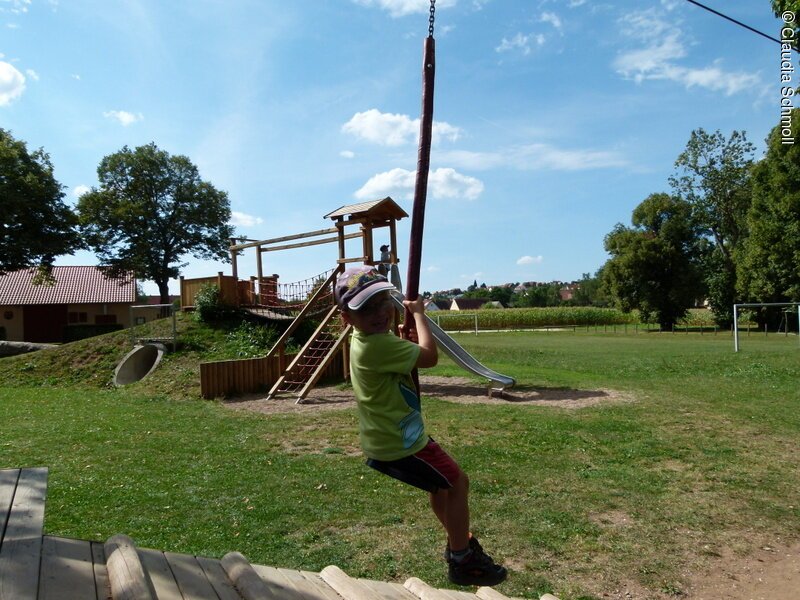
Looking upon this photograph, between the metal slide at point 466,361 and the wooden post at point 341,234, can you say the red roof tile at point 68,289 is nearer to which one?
the wooden post at point 341,234

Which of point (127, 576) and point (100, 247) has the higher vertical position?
point (100, 247)

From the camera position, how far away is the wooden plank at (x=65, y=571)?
9.55ft

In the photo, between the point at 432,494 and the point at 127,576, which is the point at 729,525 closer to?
the point at 432,494

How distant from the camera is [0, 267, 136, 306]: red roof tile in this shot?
5172 cm

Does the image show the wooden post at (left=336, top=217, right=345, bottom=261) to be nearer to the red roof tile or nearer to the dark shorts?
the dark shorts

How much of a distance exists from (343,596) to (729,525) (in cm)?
439

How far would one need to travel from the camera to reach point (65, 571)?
3146 millimetres

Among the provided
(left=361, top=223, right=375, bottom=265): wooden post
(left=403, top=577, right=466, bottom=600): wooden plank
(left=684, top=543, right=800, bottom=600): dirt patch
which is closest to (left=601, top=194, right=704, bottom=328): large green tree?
(left=361, top=223, right=375, bottom=265): wooden post

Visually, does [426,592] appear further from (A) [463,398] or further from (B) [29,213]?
(B) [29,213]

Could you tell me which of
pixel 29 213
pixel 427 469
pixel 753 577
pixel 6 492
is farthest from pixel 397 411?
pixel 29 213

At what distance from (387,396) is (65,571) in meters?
1.90

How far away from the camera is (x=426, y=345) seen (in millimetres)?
3375

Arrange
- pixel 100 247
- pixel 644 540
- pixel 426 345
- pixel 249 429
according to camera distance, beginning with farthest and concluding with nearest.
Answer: pixel 100 247
pixel 249 429
pixel 644 540
pixel 426 345

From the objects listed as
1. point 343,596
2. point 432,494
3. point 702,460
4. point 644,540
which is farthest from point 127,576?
point 702,460
